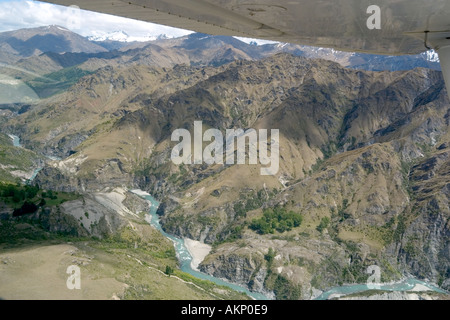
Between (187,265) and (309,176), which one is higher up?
(309,176)

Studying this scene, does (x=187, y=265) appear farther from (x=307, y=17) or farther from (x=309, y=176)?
(x=307, y=17)

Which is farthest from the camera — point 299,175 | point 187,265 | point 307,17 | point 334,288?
point 299,175

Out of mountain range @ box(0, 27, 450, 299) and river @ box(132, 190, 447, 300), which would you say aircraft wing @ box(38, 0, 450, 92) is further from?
river @ box(132, 190, 447, 300)

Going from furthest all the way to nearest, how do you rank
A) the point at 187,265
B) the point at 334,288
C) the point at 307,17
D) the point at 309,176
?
the point at 309,176 < the point at 187,265 < the point at 334,288 < the point at 307,17

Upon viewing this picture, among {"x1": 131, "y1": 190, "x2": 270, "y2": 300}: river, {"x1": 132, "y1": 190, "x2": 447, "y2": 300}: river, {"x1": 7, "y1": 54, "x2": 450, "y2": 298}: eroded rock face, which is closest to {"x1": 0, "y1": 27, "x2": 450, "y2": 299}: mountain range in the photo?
{"x1": 7, "y1": 54, "x2": 450, "y2": 298}: eroded rock face

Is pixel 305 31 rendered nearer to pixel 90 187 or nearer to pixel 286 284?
pixel 286 284

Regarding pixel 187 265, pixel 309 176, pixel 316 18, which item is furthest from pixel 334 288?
pixel 316 18

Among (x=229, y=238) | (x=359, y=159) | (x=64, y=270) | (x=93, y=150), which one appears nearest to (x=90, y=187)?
(x=93, y=150)
